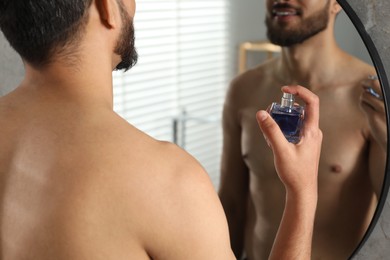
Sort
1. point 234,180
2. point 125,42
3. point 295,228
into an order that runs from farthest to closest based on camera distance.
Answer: point 234,180 < point 295,228 < point 125,42

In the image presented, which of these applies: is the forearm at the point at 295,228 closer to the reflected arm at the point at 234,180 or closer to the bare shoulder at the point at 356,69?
the reflected arm at the point at 234,180

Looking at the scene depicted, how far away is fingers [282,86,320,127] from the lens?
0.93 meters

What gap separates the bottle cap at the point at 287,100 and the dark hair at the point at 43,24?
37 cm

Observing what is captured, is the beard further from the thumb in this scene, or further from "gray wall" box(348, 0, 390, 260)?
"gray wall" box(348, 0, 390, 260)

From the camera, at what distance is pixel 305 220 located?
0.95 meters

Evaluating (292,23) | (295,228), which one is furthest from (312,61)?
(295,228)

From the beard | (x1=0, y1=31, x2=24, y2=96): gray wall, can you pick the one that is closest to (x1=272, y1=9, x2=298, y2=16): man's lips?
the beard

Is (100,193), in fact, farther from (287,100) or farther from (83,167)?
(287,100)

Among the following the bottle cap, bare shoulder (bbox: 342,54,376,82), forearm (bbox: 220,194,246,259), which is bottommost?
forearm (bbox: 220,194,246,259)

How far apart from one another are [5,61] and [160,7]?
39 cm

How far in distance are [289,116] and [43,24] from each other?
409 millimetres

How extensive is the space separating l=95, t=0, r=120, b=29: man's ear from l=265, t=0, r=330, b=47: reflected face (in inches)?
12.2

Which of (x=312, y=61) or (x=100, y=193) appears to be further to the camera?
(x=312, y=61)

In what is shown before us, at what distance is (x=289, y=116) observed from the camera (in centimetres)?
92
